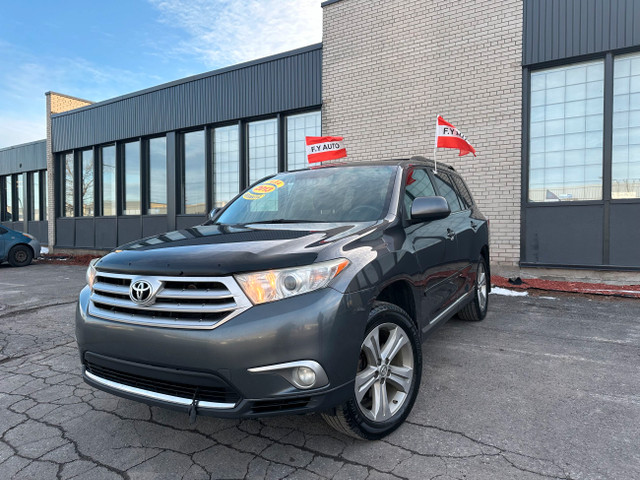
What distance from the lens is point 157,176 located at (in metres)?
13.7

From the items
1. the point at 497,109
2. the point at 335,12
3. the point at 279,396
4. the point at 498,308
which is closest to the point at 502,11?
the point at 497,109

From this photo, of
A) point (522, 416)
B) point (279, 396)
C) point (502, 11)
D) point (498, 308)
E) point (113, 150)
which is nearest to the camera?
point (279, 396)

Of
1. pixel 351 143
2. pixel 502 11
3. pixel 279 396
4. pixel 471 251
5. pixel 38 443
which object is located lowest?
pixel 38 443

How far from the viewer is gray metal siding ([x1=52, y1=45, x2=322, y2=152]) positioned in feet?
35.3

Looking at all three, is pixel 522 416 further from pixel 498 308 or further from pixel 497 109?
pixel 497 109

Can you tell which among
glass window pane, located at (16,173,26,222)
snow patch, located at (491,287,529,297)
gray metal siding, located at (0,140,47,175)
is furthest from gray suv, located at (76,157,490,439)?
glass window pane, located at (16,173,26,222)

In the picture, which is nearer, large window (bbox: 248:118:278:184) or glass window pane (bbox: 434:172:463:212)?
glass window pane (bbox: 434:172:463:212)

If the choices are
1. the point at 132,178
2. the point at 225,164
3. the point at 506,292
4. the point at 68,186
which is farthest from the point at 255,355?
the point at 68,186

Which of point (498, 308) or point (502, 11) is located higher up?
point (502, 11)

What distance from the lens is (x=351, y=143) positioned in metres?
10.0

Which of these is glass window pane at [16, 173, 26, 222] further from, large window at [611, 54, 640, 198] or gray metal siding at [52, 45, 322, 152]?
large window at [611, 54, 640, 198]

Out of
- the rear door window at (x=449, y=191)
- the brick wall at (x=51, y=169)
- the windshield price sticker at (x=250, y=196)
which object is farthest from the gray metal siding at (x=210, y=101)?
the windshield price sticker at (x=250, y=196)

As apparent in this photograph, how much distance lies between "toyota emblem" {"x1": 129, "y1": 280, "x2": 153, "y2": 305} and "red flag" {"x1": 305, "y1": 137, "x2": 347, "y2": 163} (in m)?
6.29

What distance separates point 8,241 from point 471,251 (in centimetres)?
1337
